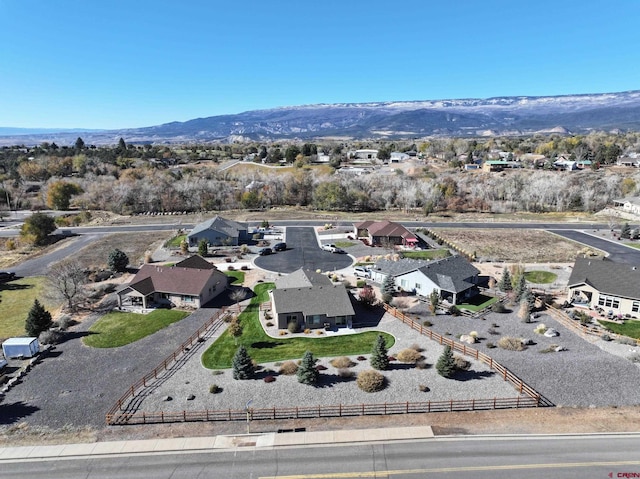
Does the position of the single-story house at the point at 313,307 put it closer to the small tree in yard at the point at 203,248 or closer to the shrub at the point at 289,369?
the shrub at the point at 289,369

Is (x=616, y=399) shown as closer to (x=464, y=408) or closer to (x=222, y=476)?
(x=464, y=408)

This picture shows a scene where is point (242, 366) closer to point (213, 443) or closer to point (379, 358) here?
point (213, 443)

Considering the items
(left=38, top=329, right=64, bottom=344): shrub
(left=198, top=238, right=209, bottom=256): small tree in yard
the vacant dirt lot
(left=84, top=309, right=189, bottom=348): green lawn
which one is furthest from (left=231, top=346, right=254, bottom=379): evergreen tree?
the vacant dirt lot

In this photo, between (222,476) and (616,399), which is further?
(616,399)

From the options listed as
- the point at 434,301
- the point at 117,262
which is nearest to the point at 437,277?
the point at 434,301

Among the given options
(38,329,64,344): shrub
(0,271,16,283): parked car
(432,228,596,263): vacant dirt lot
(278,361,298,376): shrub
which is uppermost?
(38,329,64,344): shrub

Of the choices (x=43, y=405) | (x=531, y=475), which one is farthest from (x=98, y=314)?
(x=531, y=475)

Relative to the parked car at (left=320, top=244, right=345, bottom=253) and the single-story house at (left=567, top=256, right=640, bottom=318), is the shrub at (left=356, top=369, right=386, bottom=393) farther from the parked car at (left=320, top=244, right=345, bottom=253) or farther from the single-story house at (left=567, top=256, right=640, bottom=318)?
the parked car at (left=320, top=244, right=345, bottom=253)
